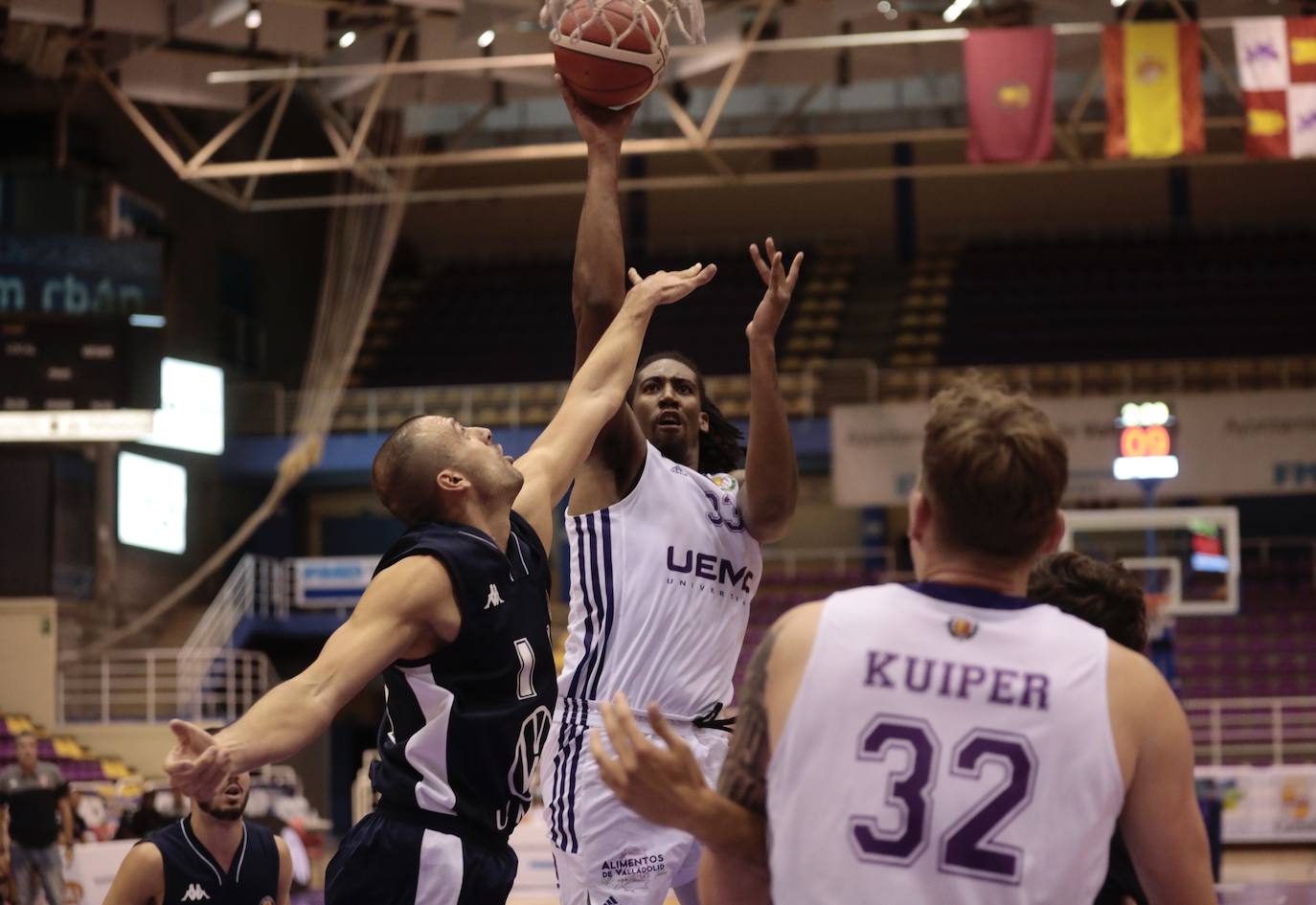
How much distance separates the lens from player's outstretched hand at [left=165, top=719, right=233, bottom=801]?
9.10 ft

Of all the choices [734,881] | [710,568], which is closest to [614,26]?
[710,568]

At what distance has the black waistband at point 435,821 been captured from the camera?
3.59 metres

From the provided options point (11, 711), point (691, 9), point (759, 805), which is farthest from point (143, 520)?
point (759, 805)

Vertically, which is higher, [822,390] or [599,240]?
[822,390]

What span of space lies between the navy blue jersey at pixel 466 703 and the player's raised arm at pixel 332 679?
66 mm

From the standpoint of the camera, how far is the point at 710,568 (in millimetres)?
4879

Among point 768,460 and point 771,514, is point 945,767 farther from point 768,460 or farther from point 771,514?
point 771,514

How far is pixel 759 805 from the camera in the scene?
2447 millimetres

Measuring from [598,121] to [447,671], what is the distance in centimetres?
182

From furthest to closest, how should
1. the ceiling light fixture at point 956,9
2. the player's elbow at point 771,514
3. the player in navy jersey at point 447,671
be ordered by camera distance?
the ceiling light fixture at point 956,9, the player's elbow at point 771,514, the player in navy jersey at point 447,671

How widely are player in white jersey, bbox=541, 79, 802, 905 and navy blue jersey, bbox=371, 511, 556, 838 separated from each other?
889 mm

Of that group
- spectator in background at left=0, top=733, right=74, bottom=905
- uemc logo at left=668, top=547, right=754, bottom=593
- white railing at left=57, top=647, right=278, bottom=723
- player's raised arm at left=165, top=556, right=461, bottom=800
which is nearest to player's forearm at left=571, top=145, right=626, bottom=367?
uemc logo at left=668, top=547, right=754, bottom=593

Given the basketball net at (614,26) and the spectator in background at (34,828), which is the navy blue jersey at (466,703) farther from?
the spectator in background at (34,828)

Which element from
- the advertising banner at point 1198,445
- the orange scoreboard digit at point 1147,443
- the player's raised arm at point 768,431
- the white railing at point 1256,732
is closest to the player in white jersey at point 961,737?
the player's raised arm at point 768,431
